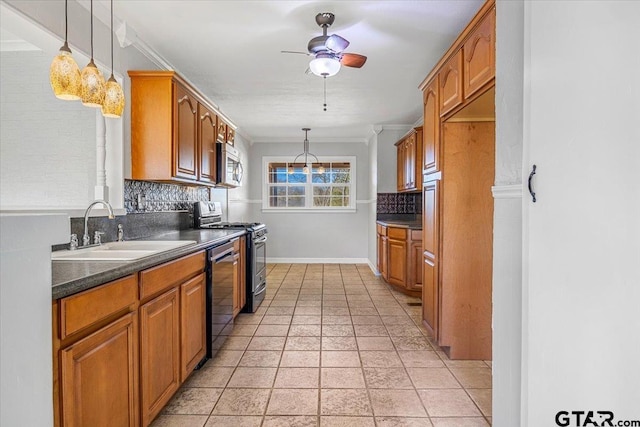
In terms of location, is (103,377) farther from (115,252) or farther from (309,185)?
(309,185)

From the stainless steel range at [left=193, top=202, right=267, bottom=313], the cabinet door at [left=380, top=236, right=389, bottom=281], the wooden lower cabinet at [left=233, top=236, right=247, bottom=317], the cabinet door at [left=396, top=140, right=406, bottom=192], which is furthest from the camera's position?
the cabinet door at [left=396, top=140, right=406, bottom=192]

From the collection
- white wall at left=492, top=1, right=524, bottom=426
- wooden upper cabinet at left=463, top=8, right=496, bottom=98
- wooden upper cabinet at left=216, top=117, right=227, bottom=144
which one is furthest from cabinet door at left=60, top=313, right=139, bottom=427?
wooden upper cabinet at left=216, top=117, right=227, bottom=144

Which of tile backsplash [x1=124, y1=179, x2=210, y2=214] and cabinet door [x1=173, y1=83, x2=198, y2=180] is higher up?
cabinet door [x1=173, y1=83, x2=198, y2=180]

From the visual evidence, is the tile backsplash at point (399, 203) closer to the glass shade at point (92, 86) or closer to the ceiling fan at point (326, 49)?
the ceiling fan at point (326, 49)

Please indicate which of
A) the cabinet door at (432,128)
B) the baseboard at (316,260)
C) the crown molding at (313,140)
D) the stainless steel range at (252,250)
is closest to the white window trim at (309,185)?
the crown molding at (313,140)

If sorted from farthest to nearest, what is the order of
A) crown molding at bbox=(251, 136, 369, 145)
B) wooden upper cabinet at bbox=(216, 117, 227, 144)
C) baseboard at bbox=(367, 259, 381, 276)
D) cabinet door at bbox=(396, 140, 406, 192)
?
crown molding at bbox=(251, 136, 369, 145)
baseboard at bbox=(367, 259, 381, 276)
cabinet door at bbox=(396, 140, 406, 192)
wooden upper cabinet at bbox=(216, 117, 227, 144)

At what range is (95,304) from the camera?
1282 millimetres

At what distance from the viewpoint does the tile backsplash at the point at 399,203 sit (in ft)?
19.5

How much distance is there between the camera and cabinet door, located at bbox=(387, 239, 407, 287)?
15.2 feet

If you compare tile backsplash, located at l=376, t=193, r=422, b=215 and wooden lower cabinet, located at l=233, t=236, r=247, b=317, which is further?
tile backsplash, located at l=376, t=193, r=422, b=215

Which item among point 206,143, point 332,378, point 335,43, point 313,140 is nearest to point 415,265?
point 332,378

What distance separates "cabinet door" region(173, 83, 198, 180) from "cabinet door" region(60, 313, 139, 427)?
1603 millimetres

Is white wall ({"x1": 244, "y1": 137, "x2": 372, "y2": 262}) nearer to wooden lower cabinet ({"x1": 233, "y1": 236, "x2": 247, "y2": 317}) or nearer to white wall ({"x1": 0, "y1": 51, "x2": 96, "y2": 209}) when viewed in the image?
wooden lower cabinet ({"x1": 233, "y1": 236, "x2": 247, "y2": 317})

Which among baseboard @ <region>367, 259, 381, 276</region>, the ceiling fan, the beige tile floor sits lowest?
the beige tile floor
